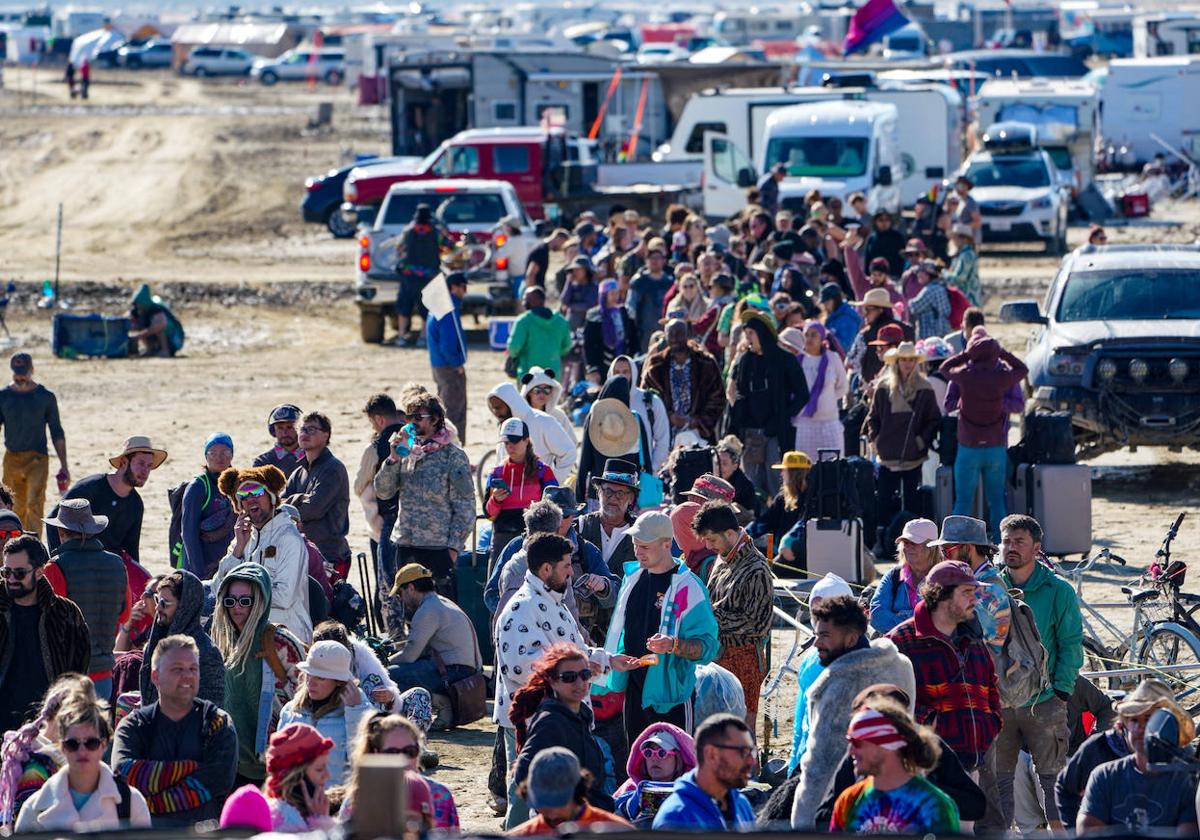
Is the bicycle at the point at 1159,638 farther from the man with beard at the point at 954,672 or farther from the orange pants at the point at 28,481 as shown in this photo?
the orange pants at the point at 28,481

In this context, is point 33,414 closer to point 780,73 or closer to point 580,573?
point 580,573

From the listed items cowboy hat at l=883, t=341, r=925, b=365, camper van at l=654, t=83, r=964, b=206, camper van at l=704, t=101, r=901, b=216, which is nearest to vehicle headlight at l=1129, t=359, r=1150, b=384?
cowboy hat at l=883, t=341, r=925, b=365

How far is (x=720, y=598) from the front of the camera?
28.8ft

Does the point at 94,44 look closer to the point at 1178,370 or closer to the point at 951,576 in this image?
the point at 1178,370

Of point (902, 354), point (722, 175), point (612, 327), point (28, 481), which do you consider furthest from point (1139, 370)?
point (722, 175)

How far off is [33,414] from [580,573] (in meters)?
5.61

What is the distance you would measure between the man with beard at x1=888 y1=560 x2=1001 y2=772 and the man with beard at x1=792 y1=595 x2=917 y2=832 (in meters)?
0.38

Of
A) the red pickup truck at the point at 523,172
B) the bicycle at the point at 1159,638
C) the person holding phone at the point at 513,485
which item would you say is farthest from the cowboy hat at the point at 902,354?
the red pickup truck at the point at 523,172

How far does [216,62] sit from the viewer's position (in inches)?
3105

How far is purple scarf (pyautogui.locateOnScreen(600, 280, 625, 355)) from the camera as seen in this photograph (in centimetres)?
1716

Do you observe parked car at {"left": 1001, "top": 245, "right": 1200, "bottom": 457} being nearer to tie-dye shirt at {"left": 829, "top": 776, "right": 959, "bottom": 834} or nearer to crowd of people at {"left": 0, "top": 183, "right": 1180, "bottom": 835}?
crowd of people at {"left": 0, "top": 183, "right": 1180, "bottom": 835}

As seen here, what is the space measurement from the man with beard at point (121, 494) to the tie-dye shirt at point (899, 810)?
5.68 m

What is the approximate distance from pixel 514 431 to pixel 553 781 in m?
5.07

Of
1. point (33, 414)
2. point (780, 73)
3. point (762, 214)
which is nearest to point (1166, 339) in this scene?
point (762, 214)
